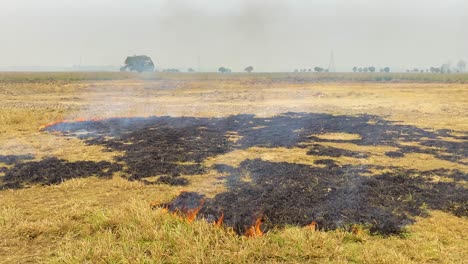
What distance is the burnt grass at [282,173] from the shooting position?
25.7 ft

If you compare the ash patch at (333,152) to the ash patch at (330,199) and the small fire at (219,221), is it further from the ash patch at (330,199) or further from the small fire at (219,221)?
the small fire at (219,221)

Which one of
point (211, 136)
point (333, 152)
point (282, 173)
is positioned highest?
point (211, 136)

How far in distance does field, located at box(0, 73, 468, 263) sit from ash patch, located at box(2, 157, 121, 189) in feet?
0.20

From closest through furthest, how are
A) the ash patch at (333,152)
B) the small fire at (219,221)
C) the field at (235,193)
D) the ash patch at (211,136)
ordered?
the field at (235,193) → the small fire at (219,221) → the ash patch at (211,136) → the ash patch at (333,152)

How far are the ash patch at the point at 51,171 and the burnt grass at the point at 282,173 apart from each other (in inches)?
1.3

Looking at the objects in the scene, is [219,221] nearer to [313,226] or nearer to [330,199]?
[313,226]

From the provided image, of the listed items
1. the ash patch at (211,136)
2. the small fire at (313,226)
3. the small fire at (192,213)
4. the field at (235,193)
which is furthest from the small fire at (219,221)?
the ash patch at (211,136)

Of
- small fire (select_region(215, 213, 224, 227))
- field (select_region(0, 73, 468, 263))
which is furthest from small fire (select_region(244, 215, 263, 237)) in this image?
small fire (select_region(215, 213, 224, 227))

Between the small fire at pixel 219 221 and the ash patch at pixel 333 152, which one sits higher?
the ash patch at pixel 333 152

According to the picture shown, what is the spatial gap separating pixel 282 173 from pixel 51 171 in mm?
7470

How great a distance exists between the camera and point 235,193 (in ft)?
30.2

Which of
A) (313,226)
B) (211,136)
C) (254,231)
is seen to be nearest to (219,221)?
(254,231)

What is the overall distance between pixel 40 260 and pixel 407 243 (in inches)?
258

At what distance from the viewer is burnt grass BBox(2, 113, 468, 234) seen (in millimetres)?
7844
